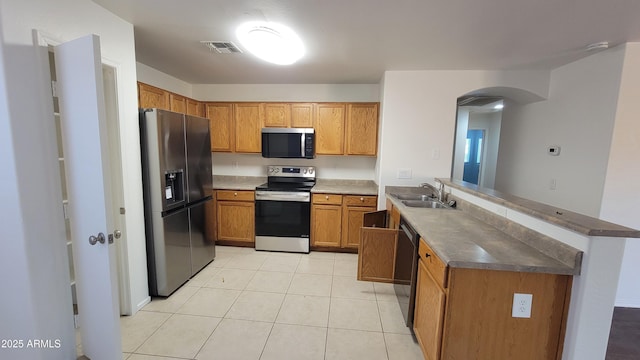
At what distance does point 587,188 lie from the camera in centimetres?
250

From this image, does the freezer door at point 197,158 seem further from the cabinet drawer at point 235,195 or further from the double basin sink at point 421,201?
the double basin sink at point 421,201

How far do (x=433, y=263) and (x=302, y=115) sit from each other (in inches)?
108

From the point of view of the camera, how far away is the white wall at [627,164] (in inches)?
87.6

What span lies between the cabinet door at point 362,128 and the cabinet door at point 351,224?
2.68 ft

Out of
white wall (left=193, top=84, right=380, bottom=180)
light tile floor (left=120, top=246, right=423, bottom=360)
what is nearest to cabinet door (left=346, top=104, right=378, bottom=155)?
white wall (left=193, top=84, right=380, bottom=180)

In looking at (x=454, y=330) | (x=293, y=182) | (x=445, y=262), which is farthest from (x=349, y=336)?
(x=293, y=182)

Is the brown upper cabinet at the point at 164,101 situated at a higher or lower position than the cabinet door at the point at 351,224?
higher

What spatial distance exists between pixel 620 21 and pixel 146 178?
12.5 feet

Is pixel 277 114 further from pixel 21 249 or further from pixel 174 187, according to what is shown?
pixel 21 249

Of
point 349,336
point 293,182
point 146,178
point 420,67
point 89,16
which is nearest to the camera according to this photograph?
point 89,16

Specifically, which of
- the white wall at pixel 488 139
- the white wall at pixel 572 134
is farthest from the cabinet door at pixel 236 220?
the white wall at pixel 488 139

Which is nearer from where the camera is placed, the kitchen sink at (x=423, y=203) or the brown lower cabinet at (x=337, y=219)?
the kitchen sink at (x=423, y=203)

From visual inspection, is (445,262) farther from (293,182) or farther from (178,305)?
(293,182)

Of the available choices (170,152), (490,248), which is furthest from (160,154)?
(490,248)
